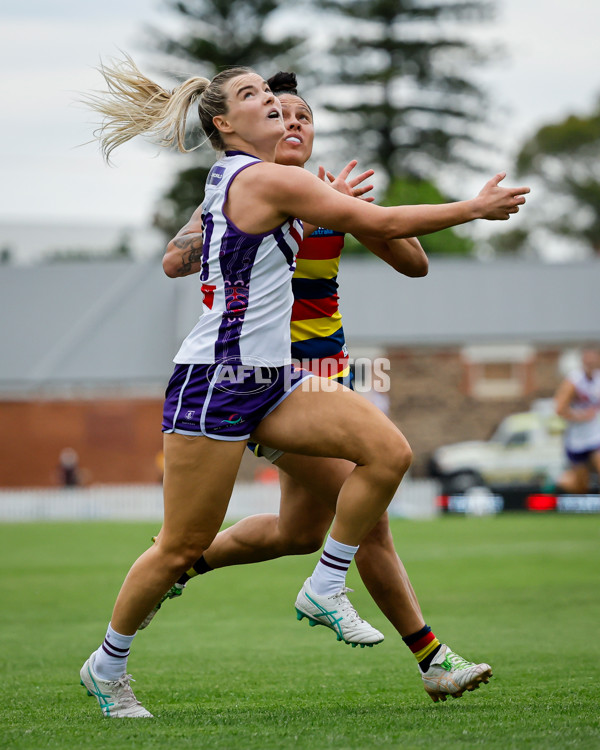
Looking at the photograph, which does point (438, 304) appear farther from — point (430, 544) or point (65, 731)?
point (65, 731)

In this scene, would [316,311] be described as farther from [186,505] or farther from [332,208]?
[186,505]

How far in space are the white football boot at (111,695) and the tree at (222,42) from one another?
42433 millimetres

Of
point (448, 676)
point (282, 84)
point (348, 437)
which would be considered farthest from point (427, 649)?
point (282, 84)

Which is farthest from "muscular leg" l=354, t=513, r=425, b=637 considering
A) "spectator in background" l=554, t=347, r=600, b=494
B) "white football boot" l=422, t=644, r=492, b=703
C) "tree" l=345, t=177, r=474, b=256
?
"tree" l=345, t=177, r=474, b=256

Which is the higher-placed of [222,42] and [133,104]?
[222,42]

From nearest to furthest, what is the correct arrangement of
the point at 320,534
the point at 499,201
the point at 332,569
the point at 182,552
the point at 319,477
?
1. the point at 499,201
2. the point at 182,552
3. the point at 332,569
4. the point at 319,477
5. the point at 320,534

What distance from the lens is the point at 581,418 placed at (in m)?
14.5

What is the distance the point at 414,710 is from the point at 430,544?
1086 cm

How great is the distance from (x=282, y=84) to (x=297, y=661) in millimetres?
3226

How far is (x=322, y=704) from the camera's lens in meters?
4.96

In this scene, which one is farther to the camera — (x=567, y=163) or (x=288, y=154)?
(x=567, y=163)

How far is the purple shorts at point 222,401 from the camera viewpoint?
14.3ft

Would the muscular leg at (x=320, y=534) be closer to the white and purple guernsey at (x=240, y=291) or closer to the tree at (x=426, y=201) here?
the white and purple guernsey at (x=240, y=291)

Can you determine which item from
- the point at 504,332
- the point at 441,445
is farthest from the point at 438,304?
the point at 441,445
